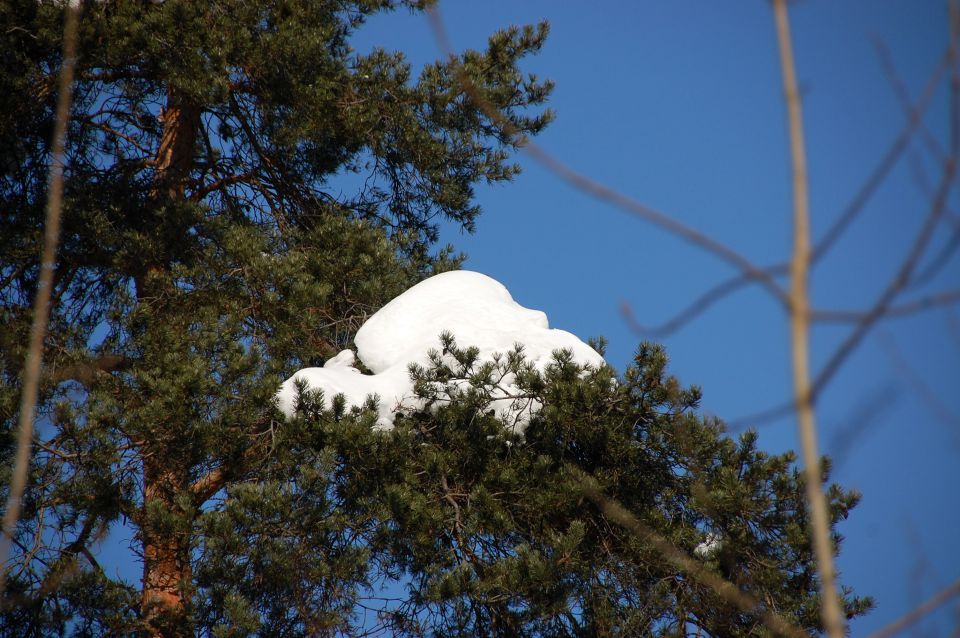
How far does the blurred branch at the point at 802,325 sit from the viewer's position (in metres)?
0.93

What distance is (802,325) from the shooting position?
970mm

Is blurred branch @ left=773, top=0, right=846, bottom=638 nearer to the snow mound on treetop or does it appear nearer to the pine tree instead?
the pine tree

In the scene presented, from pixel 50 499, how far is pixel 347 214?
11.0ft

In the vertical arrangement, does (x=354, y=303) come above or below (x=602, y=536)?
above

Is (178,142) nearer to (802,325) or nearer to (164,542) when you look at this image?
(164,542)

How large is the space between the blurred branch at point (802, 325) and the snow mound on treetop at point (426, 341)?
434cm

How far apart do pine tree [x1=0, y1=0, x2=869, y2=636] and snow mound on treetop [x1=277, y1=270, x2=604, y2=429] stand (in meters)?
0.16

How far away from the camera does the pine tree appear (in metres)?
4.92

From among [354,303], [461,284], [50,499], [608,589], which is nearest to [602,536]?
[608,589]

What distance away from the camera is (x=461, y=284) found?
6348 millimetres

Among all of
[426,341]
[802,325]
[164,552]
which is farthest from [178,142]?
[802,325]

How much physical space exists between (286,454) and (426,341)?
3.64 feet

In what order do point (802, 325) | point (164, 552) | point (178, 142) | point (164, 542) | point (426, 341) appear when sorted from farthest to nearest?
point (178, 142)
point (426, 341)
point (164, 552)
point (164, 542)
point (802, 325)

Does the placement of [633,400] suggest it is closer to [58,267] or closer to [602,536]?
[602,536]
